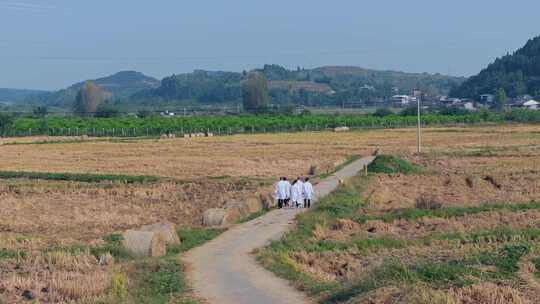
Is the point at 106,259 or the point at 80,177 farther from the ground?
the point at 106,259

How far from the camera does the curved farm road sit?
1464 cm

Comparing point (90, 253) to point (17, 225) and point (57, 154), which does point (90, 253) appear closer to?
point (17, 225)

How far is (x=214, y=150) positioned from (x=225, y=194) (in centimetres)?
3482

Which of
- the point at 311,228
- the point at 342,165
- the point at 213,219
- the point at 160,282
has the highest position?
the point at 160,282

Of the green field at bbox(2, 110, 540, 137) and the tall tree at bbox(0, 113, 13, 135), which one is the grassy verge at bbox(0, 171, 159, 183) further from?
the tall tree at bbox(0, 113, 13, 135)

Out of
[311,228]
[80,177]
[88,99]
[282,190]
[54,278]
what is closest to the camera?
[54,278]

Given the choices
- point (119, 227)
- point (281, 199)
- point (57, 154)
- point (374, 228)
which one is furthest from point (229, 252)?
point (57, 154)

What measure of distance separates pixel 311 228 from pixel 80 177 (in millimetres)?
23294

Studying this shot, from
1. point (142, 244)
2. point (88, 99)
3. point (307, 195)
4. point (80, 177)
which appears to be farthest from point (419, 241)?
point (88, 99)

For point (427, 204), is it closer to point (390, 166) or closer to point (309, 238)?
point (309, 238)

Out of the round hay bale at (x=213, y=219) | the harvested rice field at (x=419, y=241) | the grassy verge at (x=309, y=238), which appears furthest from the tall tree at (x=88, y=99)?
the round hay bale at (x=213, y=219)

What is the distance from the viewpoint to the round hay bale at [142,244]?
19281 millimetres

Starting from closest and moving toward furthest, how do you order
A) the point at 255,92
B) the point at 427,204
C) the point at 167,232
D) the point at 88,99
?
1. the point at 167,232
2. the point at 427,204
3. the point at 255,92
4. the point at 88,99

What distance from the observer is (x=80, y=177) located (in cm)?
4509
